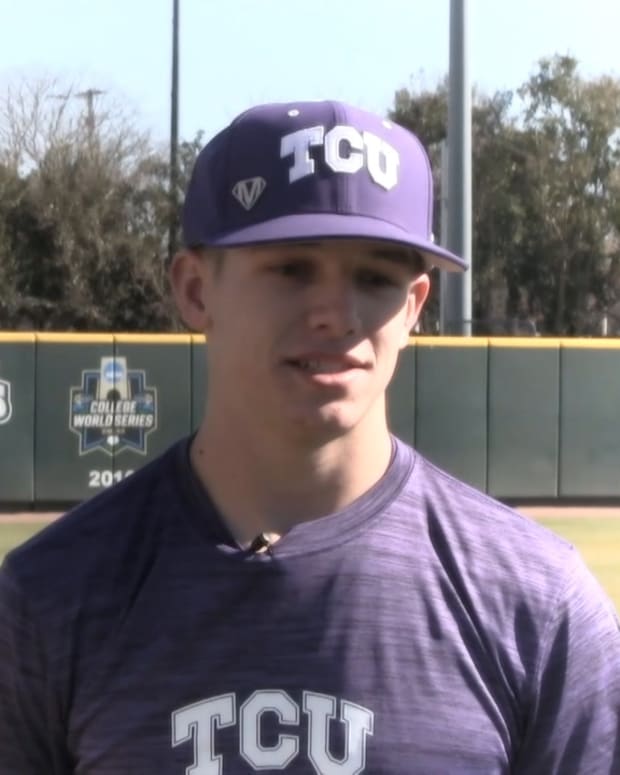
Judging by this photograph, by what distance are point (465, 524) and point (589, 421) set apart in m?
15.8

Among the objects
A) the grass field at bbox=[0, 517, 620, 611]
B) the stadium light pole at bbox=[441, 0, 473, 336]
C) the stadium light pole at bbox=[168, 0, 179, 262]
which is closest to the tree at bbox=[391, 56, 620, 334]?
the stadium light pole at bbox=[168, 0, 179, 262]

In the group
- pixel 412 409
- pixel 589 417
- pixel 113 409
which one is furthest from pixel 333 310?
pixel 589 417

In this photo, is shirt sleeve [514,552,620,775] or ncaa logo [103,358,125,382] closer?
shirt sleeve [514,552,620,775]

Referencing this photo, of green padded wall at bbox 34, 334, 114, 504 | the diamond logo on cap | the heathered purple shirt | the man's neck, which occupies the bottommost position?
green padded wall at bbox 34, 334, 114, 504

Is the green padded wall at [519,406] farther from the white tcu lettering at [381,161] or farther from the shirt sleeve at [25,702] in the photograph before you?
the shirt sleeve at [25,702]

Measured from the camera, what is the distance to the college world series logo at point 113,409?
54.4ft

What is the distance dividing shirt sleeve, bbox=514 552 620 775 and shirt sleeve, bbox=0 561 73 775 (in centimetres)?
59

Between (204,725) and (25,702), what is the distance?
0.23 metres

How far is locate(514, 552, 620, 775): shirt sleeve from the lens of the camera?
1942 mm

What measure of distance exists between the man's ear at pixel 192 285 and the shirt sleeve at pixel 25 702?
1.47ft

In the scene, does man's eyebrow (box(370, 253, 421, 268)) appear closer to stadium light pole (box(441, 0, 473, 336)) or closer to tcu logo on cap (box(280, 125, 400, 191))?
tcu logo on cap (box(280, 125, 400, 191))

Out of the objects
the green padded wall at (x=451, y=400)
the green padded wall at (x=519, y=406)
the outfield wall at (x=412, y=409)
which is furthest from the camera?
the green padded wall at (x=519, y=406)

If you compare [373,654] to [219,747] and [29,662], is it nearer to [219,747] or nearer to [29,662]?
[219,747]

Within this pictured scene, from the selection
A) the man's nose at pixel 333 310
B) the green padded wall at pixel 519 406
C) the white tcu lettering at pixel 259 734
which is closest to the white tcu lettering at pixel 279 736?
the white tcu lettering at pixel 259 734
